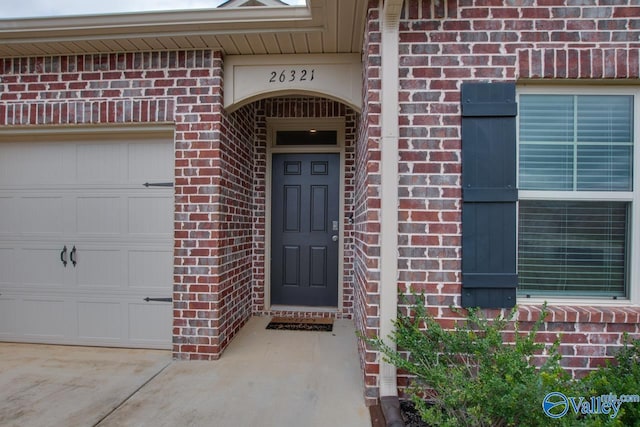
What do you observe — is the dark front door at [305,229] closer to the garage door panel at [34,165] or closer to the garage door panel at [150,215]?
the garage door panel at [150,215]

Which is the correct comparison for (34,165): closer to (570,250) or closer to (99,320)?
(99,320)

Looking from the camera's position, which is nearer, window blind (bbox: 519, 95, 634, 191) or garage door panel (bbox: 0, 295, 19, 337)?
window blind (bbox: 519, 95, 634, 191)

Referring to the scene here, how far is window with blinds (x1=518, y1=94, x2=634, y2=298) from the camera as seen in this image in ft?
7.14

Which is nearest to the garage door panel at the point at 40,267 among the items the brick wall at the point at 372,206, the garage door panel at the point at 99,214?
the garage door panel at the point at 99,214

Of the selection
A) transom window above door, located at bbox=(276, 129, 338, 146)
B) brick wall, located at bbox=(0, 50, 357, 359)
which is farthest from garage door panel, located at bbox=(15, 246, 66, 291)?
transom window above door, located at bbox=(276, 129, 338, 146)

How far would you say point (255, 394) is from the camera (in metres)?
2.24

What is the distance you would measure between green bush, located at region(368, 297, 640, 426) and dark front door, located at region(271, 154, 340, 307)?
187cm

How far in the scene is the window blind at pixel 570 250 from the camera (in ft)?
7.19

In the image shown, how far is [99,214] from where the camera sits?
9.87 feet

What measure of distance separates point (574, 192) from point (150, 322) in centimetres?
350

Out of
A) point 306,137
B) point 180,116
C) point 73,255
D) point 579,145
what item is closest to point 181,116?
point 180,116

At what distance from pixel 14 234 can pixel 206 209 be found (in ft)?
6.54

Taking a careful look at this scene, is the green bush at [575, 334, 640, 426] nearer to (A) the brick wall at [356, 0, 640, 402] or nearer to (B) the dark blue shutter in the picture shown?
(A) the brick wall at [356, 0, 640, 402]

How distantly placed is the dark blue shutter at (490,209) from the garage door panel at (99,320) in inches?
117
